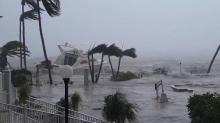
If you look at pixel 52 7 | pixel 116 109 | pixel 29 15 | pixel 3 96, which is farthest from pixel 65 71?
pixel 29 15

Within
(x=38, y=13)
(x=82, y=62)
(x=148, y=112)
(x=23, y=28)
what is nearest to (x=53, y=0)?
(x=148, y=112)

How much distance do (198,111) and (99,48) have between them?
148ft

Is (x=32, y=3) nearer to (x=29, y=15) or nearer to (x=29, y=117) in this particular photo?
(x=29, y=15)

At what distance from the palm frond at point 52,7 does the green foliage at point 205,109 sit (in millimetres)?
5050

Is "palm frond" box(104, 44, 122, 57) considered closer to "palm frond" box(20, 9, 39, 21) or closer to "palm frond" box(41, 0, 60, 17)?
"palm frond" box(20, 9, 39, 21)

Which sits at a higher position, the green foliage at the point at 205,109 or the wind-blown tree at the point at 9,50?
the wind-blown tree at the point at 9,50

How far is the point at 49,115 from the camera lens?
1415 centimetres

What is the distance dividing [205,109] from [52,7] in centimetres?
567

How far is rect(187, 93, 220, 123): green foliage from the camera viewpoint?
44.3 feet

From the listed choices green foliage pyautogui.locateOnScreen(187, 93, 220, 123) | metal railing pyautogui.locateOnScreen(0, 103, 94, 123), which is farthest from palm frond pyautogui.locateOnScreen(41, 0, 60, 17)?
green foliage pyautogui.locateOnScreen(187, 93, 220, 123)

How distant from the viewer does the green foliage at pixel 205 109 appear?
1350 cm

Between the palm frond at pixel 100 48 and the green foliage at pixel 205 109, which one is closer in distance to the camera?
the green foliage at pixel 205 109

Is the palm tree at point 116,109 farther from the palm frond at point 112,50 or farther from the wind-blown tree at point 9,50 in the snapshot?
the palm frond at point 112,50

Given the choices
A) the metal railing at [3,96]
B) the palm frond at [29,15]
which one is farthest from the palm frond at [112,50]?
the metal railing at [3,96]
